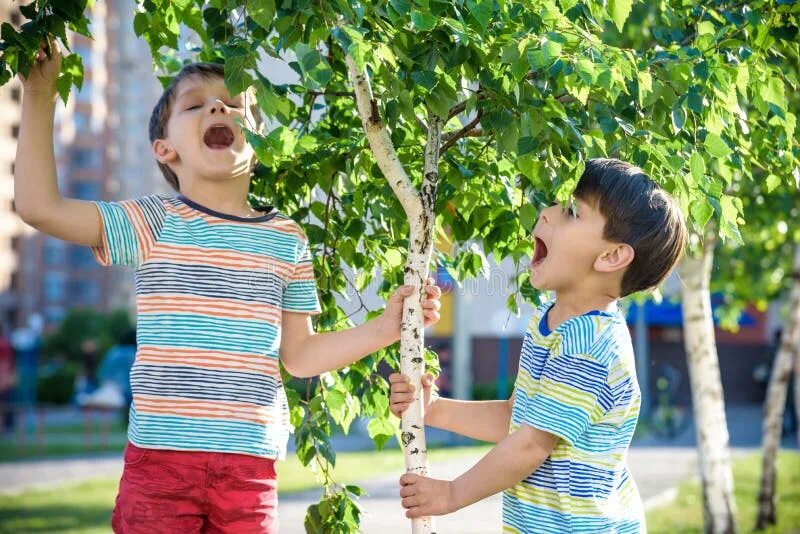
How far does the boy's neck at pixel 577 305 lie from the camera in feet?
8.76

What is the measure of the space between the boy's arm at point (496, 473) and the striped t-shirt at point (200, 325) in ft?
1.46

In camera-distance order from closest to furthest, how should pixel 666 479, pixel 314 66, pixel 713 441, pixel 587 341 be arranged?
pixel 314 66
pixel 587 341
pixel 713 441
pixel 666 479

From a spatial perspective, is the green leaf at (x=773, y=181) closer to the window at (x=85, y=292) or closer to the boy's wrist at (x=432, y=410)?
the boy's wrist at (x=432, y=410)

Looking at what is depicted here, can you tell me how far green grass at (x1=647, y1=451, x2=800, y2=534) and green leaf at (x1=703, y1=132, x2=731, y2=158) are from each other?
6182 mm

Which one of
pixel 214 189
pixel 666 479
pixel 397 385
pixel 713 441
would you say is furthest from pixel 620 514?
pixel 666 479

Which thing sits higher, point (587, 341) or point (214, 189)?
point (214, 189)

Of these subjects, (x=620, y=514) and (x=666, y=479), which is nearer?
(x=620, y=514)

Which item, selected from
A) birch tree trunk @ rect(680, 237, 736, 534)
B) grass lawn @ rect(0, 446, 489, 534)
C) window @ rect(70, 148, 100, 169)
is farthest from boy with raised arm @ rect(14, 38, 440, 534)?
window @ rect(70, 148, 100, 169)

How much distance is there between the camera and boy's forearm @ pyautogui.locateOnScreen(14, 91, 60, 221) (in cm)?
262

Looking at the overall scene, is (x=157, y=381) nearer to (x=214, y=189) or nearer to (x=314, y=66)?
(x=214, y=189)

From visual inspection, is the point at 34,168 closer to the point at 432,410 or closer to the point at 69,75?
the point at 69,75

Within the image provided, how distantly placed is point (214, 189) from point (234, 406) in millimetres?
562

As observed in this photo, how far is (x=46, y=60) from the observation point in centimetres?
278

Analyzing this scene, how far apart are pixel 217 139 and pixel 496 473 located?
42.6 inches
